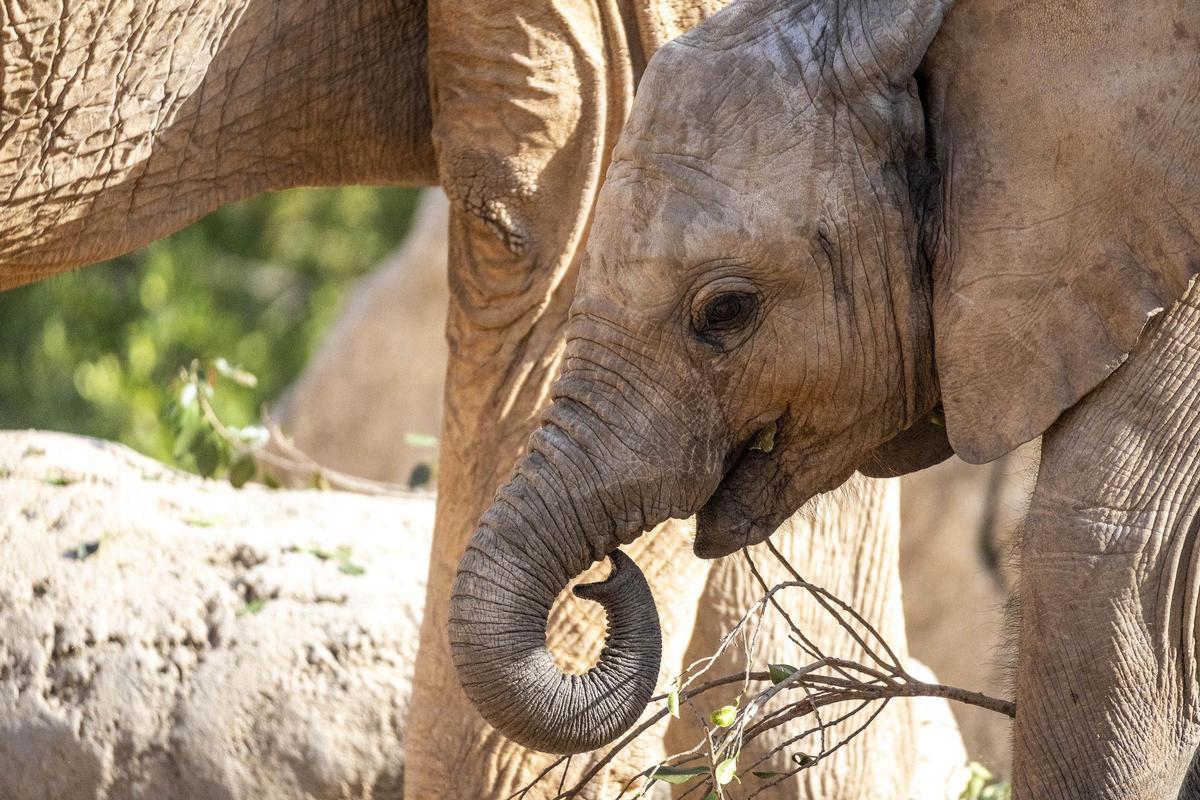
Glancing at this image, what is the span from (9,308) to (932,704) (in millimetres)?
6502

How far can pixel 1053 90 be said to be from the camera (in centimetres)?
211

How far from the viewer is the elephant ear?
205cm

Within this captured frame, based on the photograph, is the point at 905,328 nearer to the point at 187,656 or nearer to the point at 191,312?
the point at 187,656

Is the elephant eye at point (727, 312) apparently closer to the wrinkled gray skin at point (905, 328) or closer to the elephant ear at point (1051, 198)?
the wrinkled gray skin at point (905, 328)

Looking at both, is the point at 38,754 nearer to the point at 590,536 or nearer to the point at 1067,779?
the point at 590,536

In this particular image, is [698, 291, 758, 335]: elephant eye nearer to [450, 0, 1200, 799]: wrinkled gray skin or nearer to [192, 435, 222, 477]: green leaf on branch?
[450, 0, 1200, 799]: wrinkled gray skin

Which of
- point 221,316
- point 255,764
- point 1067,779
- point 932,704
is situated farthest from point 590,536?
point 221,316

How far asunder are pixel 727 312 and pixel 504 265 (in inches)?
25.2

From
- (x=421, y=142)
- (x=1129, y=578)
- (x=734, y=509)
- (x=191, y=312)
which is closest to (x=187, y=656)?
(x=421, y=142)

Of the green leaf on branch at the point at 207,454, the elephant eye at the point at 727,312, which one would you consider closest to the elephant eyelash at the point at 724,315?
the elephant eye at the point at 727,312

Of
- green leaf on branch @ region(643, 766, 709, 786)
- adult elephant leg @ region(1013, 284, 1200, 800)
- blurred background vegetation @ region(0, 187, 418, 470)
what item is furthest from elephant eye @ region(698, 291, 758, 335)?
blurred background vegetation @ region(0, 187, 418, 470)

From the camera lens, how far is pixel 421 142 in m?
2.89

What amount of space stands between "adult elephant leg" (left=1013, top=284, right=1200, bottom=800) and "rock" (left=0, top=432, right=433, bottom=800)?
177cm

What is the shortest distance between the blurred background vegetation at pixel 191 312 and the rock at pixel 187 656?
273cm
